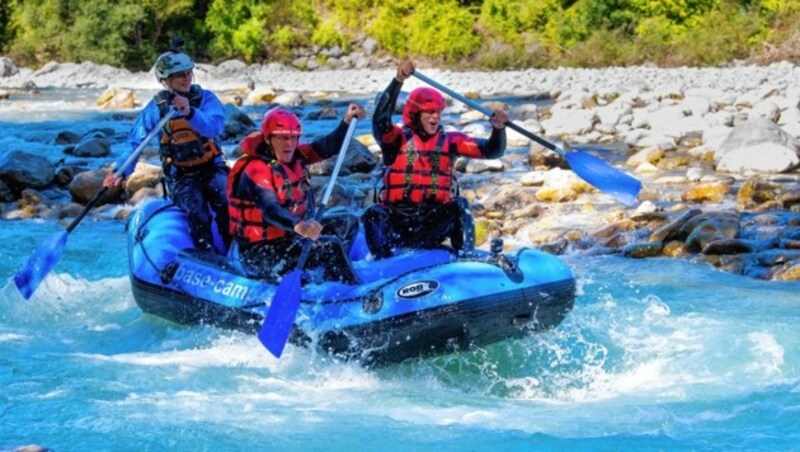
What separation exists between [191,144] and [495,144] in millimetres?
1952

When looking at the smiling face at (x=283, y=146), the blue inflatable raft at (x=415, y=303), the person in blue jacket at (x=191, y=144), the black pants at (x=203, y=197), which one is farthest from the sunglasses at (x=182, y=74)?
the blue inflatable raft at (x=415, y=303)

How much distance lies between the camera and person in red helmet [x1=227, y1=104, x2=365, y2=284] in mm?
5605

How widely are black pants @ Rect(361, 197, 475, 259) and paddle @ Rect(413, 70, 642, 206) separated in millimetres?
615

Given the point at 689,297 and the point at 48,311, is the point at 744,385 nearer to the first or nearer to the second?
the point at 689,297

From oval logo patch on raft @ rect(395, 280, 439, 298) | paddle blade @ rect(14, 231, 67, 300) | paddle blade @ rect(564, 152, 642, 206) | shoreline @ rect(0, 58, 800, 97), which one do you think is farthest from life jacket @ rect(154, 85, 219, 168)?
shoreline @ rect(0, 58, 800, 97)

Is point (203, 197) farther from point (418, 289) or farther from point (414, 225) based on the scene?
point (418, 289)

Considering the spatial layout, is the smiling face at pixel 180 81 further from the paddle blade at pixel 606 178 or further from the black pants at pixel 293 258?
the paddle blade at pixel 606 178

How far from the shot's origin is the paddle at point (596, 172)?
20.7 feet

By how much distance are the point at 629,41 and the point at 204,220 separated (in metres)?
20.4

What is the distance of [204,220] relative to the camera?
669 cm

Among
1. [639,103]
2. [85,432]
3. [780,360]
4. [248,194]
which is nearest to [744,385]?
[780,360]

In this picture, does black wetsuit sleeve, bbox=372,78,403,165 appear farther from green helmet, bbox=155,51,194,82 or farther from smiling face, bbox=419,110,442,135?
green helmet, bbox=155,51,194,82

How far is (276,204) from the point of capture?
5.53 meters

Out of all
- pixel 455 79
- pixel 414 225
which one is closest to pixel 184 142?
pixel 414 225
